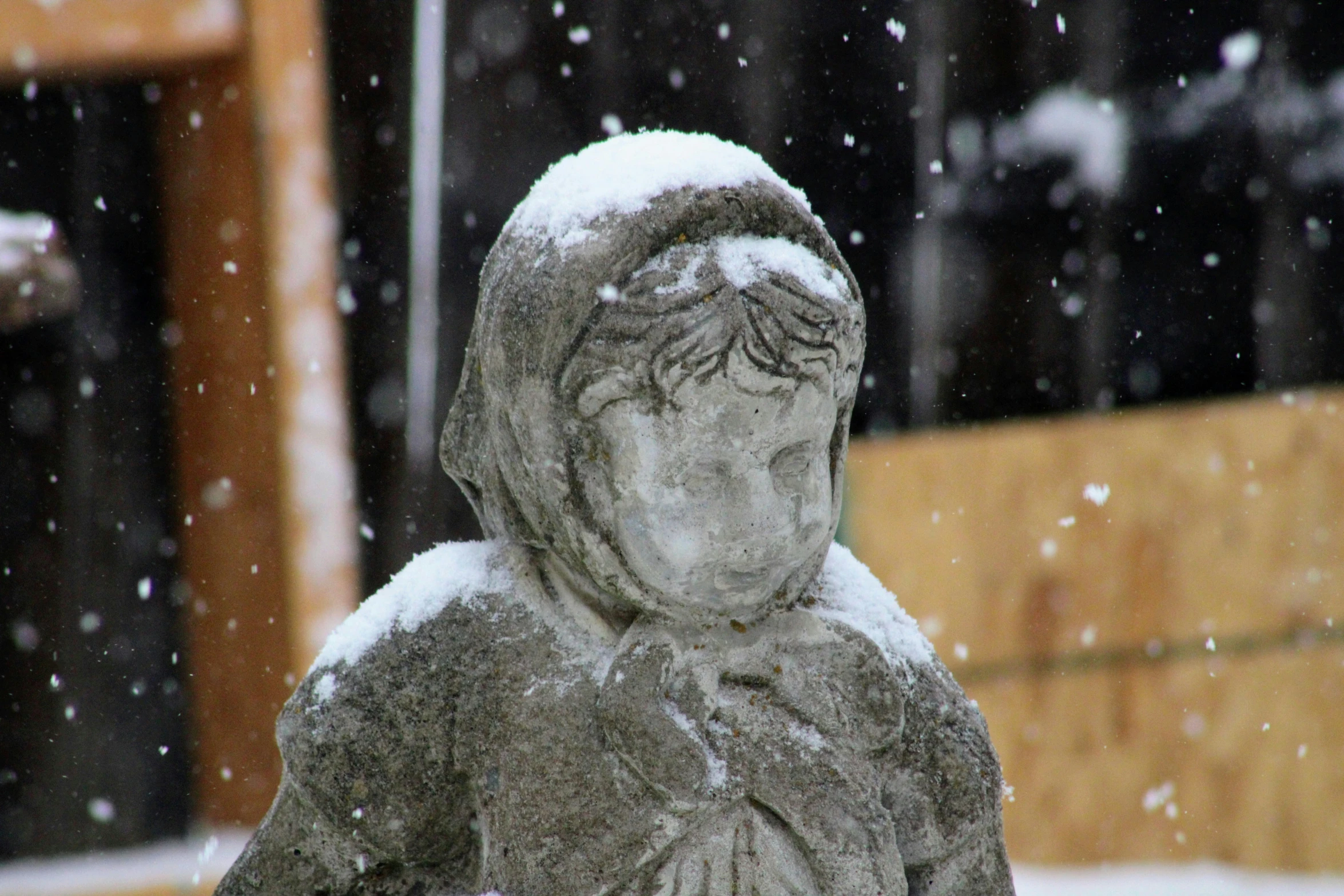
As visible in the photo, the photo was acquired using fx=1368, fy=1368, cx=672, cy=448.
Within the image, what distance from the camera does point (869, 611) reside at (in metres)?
1.62

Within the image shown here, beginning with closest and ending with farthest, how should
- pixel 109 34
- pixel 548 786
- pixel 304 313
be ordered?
pixel 548 786
pixel 109 34
pixel 304 313

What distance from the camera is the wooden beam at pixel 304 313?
3465 mm

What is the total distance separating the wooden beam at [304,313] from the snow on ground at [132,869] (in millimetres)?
762

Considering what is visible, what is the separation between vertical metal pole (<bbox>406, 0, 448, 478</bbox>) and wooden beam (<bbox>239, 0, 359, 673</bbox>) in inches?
9.2

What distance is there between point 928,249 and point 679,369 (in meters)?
3.06

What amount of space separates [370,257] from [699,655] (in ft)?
8.25

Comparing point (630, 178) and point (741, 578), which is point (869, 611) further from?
point (630, 178)

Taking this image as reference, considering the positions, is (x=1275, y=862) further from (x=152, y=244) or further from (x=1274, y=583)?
(x=152, y=244)

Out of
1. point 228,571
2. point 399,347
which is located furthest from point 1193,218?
point 228,571

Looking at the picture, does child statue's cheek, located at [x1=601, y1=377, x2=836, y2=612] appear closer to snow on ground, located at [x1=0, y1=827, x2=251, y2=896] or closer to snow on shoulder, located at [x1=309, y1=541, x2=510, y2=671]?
snow on shoulder, located at [x1=309, y1=541, x2=510, y2=671]

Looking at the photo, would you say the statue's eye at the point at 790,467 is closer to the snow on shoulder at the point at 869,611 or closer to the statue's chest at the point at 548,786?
the snow on shoulder at the point at 869,611

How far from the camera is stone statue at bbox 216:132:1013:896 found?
1.42 m

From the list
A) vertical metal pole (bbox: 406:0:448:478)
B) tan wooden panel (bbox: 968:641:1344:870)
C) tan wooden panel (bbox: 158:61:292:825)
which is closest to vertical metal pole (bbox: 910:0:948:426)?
tan wooden panel (bbox: 968:641:1344:870)

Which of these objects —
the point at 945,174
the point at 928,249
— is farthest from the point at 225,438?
the point at 945,174
